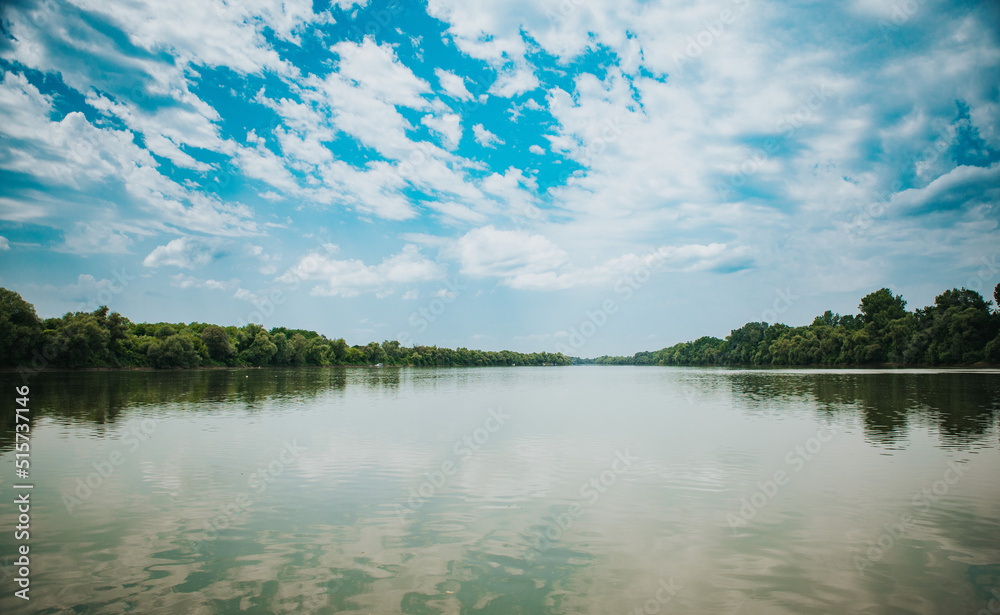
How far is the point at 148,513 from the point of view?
11.2 m

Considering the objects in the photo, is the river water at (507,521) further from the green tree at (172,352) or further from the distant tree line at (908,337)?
the distant tree line at (908,337)

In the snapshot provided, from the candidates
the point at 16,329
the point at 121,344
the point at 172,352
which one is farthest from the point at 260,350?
the point at 16,329

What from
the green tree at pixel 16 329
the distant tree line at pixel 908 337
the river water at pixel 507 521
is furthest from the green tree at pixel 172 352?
the distant tree line at pixel 908 337

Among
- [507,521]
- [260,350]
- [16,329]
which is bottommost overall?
[507,521]

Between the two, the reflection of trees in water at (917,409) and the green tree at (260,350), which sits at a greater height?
the green tree at (260,350)

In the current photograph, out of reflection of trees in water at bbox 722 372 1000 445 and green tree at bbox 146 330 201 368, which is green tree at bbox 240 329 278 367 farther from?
reflection of trees in water at bbox 722 372 1000 445

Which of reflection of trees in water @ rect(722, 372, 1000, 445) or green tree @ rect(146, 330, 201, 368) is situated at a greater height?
green tree @ rect(146, 330, 201, 368)

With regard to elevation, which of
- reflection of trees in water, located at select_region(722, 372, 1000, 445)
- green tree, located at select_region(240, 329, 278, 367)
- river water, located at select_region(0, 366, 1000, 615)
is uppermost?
green tree, located at select_region(240, 329, 278, 367)

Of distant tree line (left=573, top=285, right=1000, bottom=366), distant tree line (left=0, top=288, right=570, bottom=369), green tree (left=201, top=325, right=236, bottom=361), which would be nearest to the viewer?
distant tree line (left=0, top=288, right=570, bottom=369)

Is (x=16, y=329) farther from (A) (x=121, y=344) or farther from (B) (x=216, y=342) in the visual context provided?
(B) (x=216, y=342)

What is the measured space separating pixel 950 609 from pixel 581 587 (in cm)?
512

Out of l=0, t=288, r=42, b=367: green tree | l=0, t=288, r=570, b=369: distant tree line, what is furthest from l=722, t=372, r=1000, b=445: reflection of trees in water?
l=0, t=288, r=570, b=369: distant tree line

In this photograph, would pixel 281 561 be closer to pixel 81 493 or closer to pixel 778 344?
pixel 81 493

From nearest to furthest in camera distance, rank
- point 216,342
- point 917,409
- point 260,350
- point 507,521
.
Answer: point 507,521
point 917,409
point 216,342
point 260,350
